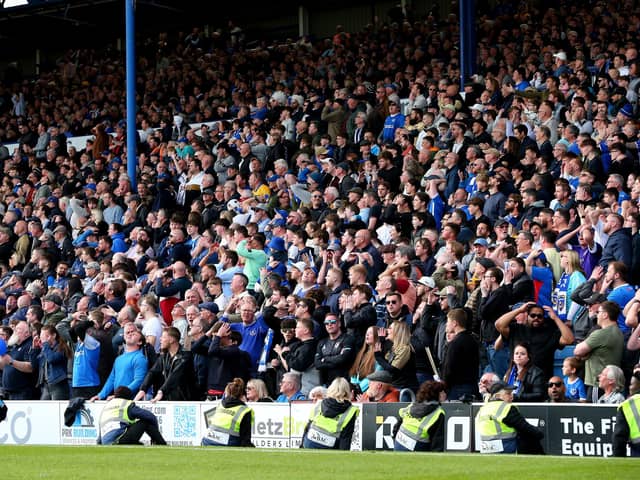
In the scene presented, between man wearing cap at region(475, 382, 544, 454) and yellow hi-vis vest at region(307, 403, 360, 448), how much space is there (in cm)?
137

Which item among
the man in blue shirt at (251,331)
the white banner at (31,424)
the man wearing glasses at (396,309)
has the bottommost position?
the white banner at (31,424)

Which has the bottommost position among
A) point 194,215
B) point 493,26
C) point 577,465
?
point 577,465

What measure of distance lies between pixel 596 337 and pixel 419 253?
3.51m

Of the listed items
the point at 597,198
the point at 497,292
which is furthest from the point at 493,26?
the point at 497,292

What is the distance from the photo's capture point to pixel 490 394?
39.6ft

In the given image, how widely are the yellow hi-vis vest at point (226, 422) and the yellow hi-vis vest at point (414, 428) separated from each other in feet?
5.76

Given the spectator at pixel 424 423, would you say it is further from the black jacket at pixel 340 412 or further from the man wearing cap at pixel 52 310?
the man wearing cap at pixel 52 310

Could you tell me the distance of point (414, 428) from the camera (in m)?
11.9

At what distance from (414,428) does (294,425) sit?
5.93 feet

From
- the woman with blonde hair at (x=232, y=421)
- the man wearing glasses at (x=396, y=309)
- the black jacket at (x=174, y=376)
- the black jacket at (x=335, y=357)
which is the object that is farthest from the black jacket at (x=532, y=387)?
the black jacket at (x=174, y=376)

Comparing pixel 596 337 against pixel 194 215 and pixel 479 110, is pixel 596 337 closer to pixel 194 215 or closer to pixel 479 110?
pixel 479 110

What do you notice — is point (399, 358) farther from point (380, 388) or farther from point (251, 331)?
point (251, 331)

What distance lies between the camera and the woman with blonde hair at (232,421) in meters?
12.8

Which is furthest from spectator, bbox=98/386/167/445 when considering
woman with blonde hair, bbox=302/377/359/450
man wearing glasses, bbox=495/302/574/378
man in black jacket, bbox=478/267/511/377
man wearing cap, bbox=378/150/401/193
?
man wearing cap, bbox=378/150/401/193
